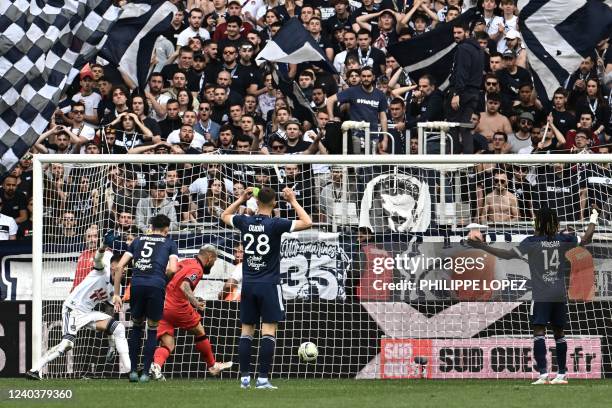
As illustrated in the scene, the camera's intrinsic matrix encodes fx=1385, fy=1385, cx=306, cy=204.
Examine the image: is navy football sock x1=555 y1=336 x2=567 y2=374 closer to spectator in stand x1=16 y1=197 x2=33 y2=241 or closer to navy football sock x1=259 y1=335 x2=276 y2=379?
navy football sock x1=259 y1=335 x2=276 y2=379

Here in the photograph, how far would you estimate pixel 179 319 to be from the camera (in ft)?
60.4

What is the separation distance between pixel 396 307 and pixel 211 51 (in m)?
7.22

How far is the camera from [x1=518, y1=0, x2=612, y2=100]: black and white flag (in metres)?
21.7

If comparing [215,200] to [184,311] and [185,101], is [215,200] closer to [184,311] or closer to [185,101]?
[184,311]

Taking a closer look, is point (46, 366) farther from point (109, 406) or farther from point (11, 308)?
point (109, 406)

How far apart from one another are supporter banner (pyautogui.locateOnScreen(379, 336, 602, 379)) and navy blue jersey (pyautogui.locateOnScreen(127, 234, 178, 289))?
3459 millimetres

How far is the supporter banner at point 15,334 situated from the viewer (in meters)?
19.3

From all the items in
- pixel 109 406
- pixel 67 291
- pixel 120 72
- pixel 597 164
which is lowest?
pixel 109 406

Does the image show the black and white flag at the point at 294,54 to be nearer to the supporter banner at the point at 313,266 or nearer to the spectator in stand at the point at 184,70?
the spectator in stand at the point at 184,70

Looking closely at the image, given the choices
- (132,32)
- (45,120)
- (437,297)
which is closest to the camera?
(45,120)

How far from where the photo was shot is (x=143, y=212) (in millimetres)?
19469

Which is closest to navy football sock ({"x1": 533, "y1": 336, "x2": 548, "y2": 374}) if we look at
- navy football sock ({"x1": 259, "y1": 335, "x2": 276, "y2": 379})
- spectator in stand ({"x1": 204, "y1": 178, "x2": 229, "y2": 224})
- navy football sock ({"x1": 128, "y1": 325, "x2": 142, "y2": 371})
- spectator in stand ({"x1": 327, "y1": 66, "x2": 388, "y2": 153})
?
navy football sock ({"x1": 259, "y1": 335, "x2": 276, "y2": 379})

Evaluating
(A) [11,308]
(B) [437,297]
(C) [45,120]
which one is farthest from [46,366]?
(B) [437,297]

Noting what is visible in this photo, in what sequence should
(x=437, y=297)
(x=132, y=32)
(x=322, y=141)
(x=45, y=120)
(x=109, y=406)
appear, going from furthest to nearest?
1. (x=132, y=32)
2. (x=322, y=141)
3. (x=437, y=297)
4. (x=45, y=120)
5. (x=109, y=406)
